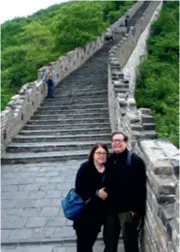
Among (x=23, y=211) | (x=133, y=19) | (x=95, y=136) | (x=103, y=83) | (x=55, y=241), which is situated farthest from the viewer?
(x=133, y=19)

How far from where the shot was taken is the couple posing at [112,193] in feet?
14.8

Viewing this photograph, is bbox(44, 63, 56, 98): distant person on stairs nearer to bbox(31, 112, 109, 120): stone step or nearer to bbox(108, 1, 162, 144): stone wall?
bbox(31, 112, 109, 120): stone step

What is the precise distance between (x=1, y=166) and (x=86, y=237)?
17.5ft

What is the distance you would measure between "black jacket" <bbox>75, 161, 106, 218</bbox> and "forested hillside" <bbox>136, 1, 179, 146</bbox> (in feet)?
22.3

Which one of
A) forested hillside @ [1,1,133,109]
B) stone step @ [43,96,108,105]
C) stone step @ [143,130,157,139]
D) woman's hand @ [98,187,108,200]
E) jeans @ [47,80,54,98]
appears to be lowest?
woman's hand @ [98,187,108,200]

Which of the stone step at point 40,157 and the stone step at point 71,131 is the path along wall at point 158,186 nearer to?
the stone step at point 40,157

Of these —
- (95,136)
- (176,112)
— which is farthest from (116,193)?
(176,112)

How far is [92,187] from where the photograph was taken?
15.3 ft

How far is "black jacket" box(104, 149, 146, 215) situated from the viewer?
4477 millimetres

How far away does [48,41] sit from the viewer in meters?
28.2

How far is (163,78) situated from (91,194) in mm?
15116

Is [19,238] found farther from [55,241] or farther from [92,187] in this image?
[92,187]

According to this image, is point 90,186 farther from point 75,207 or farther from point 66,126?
point 66,126

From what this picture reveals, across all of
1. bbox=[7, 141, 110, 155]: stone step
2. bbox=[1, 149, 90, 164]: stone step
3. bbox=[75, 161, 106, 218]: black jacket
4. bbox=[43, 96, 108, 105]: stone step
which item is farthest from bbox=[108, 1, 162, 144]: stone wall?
bbox=[75, 161, 106, 218]: black jacket
